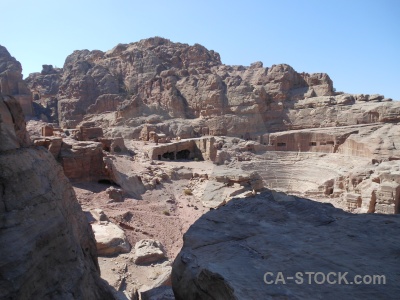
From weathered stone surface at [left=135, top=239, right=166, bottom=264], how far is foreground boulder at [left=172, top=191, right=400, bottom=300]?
4.77 meters

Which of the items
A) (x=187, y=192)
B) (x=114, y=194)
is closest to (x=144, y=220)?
(x=114, y=194)

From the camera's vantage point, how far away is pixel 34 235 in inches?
112

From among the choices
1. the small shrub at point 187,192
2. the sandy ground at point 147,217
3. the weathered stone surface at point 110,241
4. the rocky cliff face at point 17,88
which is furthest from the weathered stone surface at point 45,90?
the weathered stone surface at point 110,241

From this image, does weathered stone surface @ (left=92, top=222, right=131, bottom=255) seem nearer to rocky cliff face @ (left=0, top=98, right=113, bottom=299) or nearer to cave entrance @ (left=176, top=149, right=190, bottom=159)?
rocky cliff face @ (left=0, top=98, right=113, bottom=299)

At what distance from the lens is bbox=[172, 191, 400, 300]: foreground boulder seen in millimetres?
2451

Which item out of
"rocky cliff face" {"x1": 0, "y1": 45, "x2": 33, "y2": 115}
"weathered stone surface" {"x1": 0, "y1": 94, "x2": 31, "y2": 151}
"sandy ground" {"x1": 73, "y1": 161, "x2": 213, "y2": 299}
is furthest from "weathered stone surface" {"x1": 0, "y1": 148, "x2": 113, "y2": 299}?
"rocky cliff face" {"x1": 0, "y1": 45, "x2": 33, "y2": 115}

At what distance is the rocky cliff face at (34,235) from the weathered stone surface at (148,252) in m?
4.65

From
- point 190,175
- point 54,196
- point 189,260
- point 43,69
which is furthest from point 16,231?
point 43,69

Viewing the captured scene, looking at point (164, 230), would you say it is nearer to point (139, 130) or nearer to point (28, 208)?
point (28, 208)

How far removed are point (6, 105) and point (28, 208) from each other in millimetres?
1725

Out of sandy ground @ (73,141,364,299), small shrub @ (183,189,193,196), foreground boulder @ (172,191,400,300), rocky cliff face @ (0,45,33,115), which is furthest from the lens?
rocky cliff face @ (0,45,33,115)

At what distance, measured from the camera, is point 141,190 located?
15492 millimetres

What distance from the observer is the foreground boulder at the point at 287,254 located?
2.45 meters

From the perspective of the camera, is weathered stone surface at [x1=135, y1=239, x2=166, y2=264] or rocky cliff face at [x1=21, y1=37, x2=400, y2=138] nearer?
weathered stone surface at [x1=135, y1=239, x2=166, y2=264]
